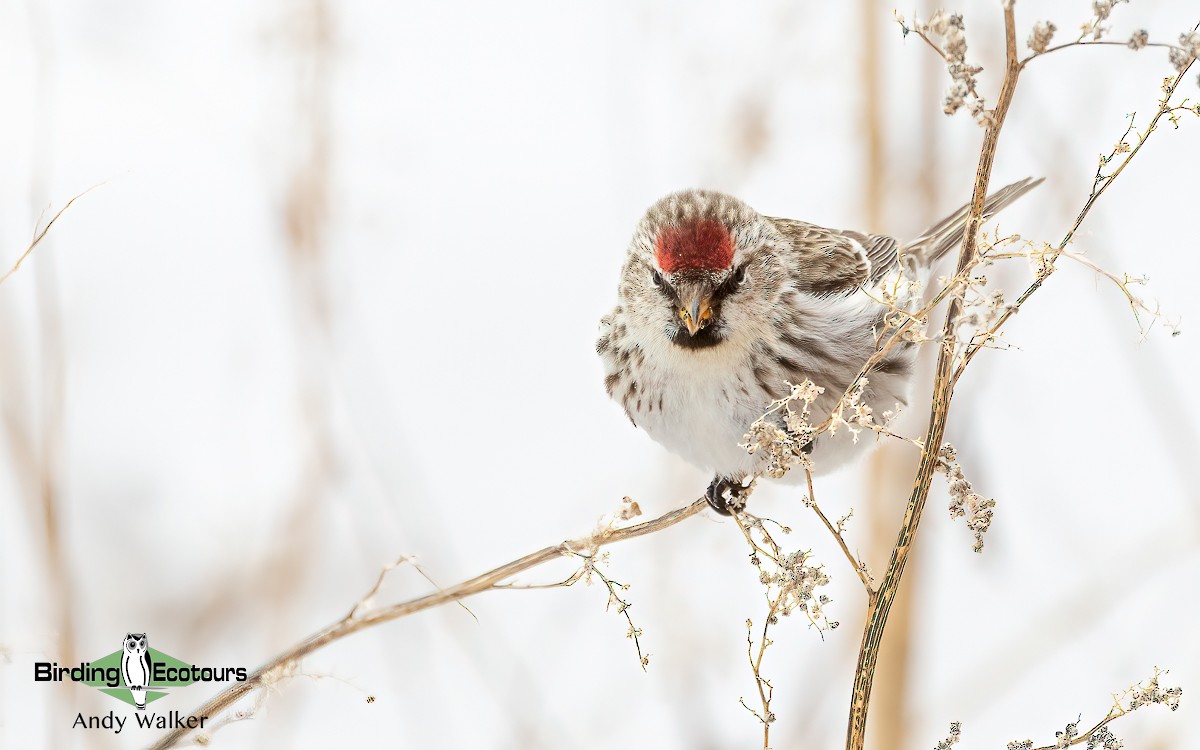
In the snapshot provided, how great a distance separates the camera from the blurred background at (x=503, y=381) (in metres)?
3.08

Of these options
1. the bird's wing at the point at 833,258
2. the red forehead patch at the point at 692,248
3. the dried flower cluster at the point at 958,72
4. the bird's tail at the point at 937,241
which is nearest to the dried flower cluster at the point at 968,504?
the dried flower cluster at the point at 958,72

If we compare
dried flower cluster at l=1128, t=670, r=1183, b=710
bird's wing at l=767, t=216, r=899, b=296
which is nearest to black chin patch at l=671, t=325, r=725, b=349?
bird's wing at l=767, t=216, r=899, b=296

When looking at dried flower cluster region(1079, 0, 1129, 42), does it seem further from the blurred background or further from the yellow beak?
the yellow beak

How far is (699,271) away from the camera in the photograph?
2324 mm

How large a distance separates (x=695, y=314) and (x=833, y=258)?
60 cm

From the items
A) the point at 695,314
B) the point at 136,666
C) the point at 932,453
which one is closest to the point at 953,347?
the point at 932,453

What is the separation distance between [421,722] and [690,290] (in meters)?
1.77

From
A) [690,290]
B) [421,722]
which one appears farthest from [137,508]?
[690,290]

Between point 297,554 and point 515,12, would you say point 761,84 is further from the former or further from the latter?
point 515,12

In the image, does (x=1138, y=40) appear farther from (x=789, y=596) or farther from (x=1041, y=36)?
(x=789, y=596)

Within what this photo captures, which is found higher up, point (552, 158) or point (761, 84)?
point (552, 158)

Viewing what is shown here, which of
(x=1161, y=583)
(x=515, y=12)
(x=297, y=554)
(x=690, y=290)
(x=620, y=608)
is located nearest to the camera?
(x=620, y=608)

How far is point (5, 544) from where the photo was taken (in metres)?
3.52

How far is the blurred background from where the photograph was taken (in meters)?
3.08
